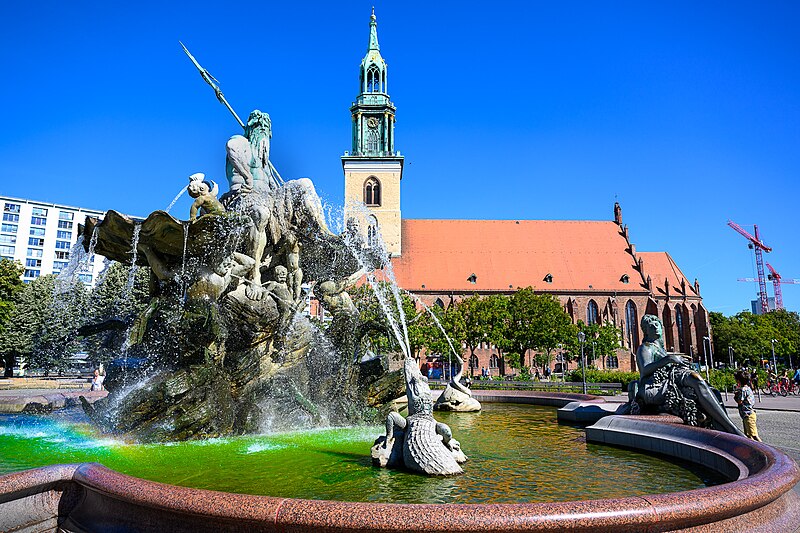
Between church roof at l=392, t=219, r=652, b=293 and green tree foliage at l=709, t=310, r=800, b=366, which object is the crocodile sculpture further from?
green tree foliage at l=709, t=310, r=800, b=366

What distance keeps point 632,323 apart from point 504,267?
48.1 ft

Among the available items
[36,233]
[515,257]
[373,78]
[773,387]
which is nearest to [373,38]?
[373,78]

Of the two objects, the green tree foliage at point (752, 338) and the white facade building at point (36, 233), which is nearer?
the green tree foliage at point (752, 338)

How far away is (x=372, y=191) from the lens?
61.4 m

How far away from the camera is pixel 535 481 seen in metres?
6.69

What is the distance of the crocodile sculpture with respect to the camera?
687 centimetres

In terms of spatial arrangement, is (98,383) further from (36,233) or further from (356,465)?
(36,233)

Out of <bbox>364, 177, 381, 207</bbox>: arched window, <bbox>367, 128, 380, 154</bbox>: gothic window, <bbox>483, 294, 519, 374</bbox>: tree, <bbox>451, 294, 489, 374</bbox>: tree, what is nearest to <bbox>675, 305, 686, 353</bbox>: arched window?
<bbox>483, 294, 519, 374</bbox>: tree

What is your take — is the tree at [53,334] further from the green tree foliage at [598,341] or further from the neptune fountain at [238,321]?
the green tree foliage at [598,341]

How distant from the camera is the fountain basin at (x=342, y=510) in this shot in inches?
153

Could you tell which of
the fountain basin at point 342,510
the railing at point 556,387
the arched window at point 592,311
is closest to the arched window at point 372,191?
the arched window at point 592,311

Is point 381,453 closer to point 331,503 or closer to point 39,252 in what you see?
point 331,503

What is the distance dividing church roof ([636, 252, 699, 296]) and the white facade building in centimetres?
8692

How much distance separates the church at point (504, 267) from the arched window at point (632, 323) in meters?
0.10
